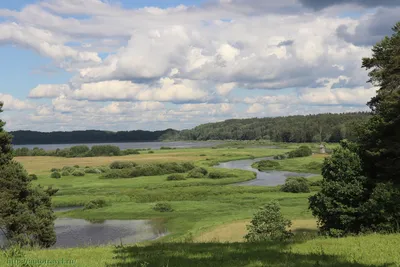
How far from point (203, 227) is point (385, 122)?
25.8 meters

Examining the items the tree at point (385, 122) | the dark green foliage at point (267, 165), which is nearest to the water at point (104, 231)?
the tree at point (385, 122)

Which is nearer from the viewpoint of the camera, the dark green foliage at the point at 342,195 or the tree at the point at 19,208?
the dark green foliage at the point at 342,195

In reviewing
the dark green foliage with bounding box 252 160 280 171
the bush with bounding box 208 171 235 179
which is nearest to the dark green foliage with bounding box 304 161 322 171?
the dark green foliage with bounding box 252 160 280 171

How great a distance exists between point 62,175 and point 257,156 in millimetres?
88750

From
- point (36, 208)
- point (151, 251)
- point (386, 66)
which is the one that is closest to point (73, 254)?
point (151, 251)

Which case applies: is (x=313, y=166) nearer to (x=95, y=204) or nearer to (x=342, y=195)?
(x=95, y=204)

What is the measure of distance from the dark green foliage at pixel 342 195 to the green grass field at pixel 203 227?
861cm

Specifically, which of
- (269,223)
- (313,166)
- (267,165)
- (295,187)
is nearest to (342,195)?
(269,223)

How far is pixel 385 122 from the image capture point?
32.5 meters

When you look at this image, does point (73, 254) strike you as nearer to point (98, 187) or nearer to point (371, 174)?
point (371, 174)

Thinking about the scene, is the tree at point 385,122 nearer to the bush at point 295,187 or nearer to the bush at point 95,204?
the bush at point 295,187

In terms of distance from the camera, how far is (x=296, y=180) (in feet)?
269

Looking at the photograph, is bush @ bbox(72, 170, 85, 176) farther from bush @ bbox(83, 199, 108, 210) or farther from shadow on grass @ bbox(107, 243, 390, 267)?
shadow on grass @ bbox(107, 243, 390, 267)

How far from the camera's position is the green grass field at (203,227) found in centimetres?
1259
